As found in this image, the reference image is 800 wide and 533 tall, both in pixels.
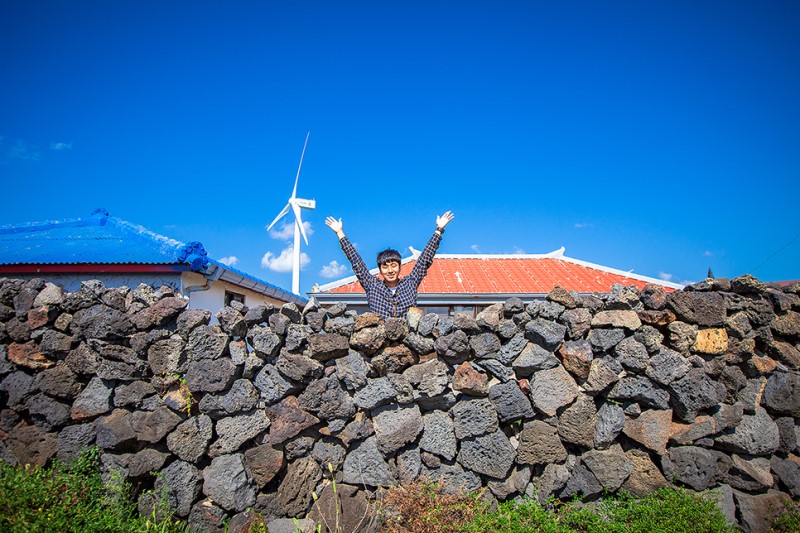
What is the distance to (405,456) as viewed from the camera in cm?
422

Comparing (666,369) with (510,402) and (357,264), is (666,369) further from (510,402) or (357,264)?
(357,264)

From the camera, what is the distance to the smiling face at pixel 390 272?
521 cm

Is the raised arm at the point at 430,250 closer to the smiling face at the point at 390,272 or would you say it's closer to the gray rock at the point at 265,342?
the smiling face at the point at 390,272

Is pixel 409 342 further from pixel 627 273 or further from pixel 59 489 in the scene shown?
pixel 627 273

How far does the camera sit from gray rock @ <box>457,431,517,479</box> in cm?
414

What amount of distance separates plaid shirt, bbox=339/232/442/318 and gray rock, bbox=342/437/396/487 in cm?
138

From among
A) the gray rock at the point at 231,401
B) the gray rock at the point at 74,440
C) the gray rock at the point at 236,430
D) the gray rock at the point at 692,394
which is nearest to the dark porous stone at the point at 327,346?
the gray rock at the point at 231,401

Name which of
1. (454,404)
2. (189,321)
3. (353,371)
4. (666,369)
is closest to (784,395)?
(666,369)

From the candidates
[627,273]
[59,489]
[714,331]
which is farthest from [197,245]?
[627,273]

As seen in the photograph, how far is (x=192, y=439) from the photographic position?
4.26 m

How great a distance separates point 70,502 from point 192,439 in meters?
1.09

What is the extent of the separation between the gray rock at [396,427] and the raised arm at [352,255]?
56.5 inches

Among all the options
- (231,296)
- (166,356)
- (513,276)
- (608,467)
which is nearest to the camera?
→ (608,467)

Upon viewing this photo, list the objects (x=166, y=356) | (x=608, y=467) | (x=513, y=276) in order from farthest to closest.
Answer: (x=513, y=276)
(x=166, y=356)
(x=608, y=467)
